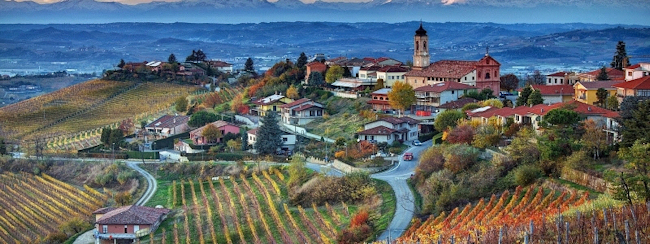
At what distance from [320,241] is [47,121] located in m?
45.9

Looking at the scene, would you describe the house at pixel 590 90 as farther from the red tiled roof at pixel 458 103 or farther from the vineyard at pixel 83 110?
the vineyard at pixel 83 110

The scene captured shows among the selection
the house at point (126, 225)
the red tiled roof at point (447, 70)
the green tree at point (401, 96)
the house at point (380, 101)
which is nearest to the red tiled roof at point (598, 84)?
the green tree at point (401, 96)

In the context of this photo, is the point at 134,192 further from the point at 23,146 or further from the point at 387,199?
the point at 23,146

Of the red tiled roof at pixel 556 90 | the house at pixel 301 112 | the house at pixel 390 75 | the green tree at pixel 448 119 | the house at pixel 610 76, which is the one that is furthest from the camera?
the house at pixel 390 75

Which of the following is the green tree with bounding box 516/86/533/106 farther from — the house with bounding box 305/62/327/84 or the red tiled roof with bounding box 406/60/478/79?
the house with bounding box 305/62/327/84

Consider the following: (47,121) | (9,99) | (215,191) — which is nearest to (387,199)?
(215,191)

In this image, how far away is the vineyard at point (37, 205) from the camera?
39156 millimetres

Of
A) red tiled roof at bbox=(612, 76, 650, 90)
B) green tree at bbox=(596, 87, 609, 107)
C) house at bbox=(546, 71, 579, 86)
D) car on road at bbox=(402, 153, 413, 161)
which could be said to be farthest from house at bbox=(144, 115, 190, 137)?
red tiled roof at bbox=(612, 76, 650, 90)

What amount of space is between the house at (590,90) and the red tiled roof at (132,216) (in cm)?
2030

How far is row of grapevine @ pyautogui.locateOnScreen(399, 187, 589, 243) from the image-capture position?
23922 mm

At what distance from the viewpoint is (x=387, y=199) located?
32969 mm

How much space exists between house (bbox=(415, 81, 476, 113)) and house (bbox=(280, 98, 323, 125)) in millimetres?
5828

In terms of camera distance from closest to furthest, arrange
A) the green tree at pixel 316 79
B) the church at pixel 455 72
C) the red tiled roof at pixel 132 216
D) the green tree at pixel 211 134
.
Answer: the red tiled roof at pixel 132 216 → the green tree at pixel 211 134 → the church at pixel 455 72 → the green tree at pixel 316 79

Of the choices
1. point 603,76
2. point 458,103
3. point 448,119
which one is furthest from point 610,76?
point 448,119
